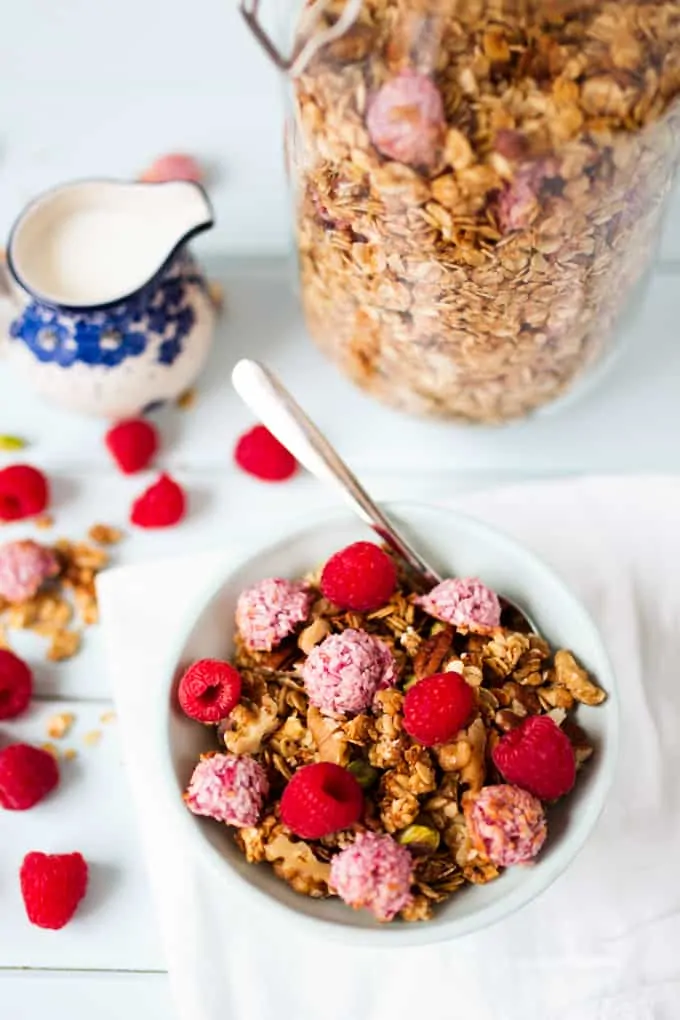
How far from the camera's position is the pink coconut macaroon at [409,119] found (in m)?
0.60

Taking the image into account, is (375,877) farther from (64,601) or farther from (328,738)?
(64,601)

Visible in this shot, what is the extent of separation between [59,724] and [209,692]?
0.19 m

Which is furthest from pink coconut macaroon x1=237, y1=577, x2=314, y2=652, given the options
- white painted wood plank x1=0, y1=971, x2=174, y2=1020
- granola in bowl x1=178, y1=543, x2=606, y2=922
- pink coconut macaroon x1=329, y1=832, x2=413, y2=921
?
white painted wood plank x1=0, y1=971, x2=174, y2=1020

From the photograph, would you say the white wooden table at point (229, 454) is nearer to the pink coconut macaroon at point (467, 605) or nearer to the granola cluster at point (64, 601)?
the granola cluster at point (64, 601)

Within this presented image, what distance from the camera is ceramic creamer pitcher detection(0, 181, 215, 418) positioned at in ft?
2.62

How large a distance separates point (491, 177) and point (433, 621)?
0.74ft

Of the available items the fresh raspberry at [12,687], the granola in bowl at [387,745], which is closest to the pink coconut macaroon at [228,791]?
the granola in bowl at [387,745]

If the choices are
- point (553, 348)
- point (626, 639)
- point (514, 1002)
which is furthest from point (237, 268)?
point (514, 1002)

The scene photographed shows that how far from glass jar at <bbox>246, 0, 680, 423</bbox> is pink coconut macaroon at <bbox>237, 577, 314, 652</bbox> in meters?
0.18

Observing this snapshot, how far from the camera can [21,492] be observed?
830 mm

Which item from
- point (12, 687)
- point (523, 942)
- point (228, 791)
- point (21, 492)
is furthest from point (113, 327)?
point (523, 942)

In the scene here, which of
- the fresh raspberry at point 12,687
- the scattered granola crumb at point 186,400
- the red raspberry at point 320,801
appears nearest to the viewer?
the red raspberry at point 320,801

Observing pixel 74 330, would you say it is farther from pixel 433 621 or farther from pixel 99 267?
pixel 433 621

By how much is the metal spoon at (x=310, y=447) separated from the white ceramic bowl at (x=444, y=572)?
0.4 inches
